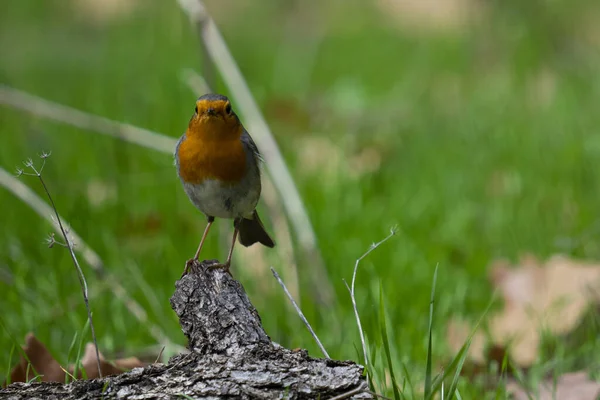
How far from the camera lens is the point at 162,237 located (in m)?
3.87

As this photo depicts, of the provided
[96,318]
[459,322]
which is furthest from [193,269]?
[459,322]

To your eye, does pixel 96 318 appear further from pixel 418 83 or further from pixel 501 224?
pixel 418 83

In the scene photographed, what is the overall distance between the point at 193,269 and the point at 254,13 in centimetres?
870

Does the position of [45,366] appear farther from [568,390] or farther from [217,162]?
[568,390]

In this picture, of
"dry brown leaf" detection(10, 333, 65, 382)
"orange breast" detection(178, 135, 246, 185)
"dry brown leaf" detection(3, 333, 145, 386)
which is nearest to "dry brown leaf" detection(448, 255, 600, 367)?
"orange breast" detection(178, 135, 246, 185)

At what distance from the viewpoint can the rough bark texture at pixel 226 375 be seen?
1618mm

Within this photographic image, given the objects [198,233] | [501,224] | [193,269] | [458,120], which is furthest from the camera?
[458,120]

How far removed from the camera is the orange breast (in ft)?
7.46

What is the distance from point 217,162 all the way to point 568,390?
1.22m

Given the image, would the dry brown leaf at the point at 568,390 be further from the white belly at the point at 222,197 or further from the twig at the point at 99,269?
the twig at the point at 99,269

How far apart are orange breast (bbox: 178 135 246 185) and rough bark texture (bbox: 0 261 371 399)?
1.89 feet

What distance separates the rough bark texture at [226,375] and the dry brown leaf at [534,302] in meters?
1.37

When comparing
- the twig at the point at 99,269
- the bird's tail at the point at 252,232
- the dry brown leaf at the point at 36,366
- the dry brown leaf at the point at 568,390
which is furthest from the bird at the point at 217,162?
the dry brown leaf at the point at 568,390

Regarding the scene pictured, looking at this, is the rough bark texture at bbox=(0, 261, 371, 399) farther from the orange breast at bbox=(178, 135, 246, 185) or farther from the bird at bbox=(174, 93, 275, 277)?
the orange breast at bbox=(178, 135, 246, 185)
